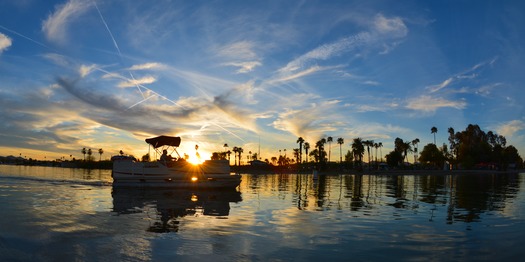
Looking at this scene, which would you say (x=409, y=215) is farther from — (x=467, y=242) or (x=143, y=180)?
(x=143, y=180)

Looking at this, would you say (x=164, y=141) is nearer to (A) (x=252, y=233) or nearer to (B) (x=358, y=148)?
(A) (x=252, y=233)

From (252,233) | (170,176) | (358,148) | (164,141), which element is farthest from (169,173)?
(358,148)

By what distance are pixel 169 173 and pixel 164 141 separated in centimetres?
285

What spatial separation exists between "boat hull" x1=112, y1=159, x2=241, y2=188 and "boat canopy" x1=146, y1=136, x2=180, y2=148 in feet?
5.71

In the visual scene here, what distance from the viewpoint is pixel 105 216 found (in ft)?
52.7

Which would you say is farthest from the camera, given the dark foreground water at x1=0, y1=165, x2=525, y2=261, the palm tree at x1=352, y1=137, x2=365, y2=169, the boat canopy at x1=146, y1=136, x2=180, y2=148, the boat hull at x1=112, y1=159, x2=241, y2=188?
the palm tree at x1=352, y1=137, x2=365, y2=169

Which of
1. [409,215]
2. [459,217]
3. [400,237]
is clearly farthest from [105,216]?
[459,217]

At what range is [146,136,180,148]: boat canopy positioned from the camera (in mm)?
32938

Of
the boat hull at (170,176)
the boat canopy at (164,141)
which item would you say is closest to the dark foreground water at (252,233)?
the boat hull at (170,176)

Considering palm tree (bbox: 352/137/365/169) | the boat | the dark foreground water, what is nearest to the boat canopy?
the boat

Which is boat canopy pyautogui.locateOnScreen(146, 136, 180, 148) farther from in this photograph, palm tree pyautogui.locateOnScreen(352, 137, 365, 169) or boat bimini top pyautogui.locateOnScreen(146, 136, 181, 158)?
palm tree pyautogui.locateOnScreen(352, 137, 365, 169)

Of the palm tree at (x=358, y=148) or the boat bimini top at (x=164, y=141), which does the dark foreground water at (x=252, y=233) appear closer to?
the boat bimini top at (x=164, y=141)

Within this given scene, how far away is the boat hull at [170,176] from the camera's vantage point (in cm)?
3238

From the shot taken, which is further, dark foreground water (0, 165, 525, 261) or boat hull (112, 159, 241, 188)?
boat hull (112, 159, 241, 188)
